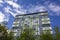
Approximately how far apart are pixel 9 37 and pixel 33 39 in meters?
3.27

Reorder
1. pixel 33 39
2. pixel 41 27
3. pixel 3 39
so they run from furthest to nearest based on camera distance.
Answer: pixel 41 27 < pixel 33 39 < pixel 3 39

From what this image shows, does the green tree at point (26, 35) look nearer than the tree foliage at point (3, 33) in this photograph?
No

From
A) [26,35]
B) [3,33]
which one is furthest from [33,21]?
[3,33]

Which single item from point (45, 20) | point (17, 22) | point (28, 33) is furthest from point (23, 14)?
point (28, 33)

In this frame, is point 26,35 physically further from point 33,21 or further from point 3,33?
point 33,21

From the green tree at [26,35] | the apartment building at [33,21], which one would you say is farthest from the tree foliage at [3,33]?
the apartment building at [33,21]

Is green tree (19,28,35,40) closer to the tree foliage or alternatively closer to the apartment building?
the tree foliage

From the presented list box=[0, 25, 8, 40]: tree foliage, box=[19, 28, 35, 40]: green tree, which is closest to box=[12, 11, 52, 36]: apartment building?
box=[19, 28, 35, 40]: green tree

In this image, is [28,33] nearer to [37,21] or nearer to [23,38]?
[23,38]

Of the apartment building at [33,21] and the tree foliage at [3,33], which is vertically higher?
the apartment building at [33,21]

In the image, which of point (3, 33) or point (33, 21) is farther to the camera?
point (33, 21)

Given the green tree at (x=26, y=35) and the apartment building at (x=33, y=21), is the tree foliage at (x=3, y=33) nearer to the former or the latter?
the green tree at (x=26, y=35)

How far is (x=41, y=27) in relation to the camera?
130ft

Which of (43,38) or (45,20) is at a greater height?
(45,20)
